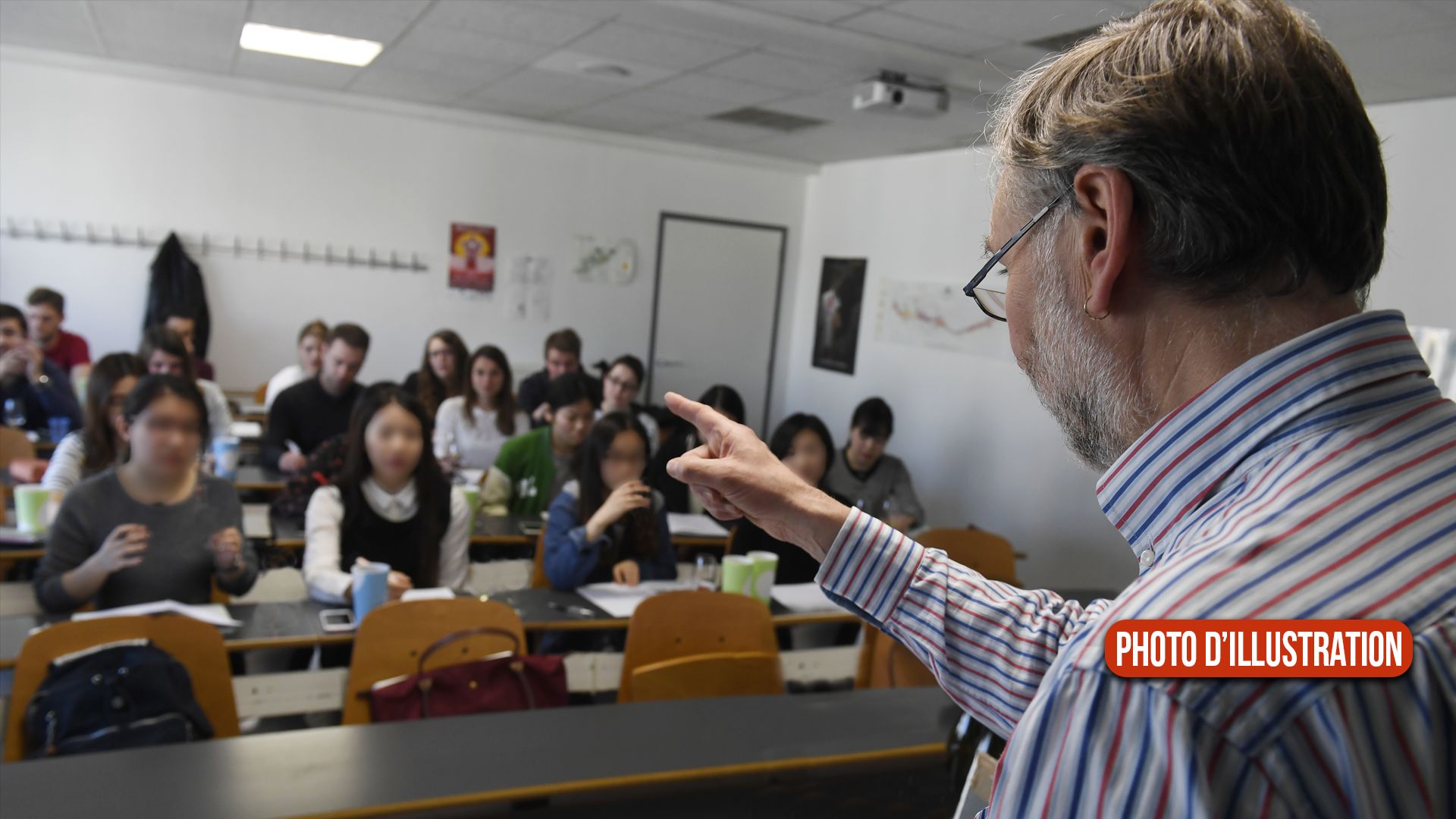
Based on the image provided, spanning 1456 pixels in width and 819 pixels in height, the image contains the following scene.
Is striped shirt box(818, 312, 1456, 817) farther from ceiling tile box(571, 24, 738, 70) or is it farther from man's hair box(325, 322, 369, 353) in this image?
man's hair box(325, 322, 369, 353)

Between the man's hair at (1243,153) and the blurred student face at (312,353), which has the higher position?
the man's hair at (1243,153)

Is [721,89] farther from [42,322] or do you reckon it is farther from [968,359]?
[42,322]

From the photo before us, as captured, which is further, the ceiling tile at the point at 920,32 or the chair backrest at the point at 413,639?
the ceiling tile at the point at 920,32

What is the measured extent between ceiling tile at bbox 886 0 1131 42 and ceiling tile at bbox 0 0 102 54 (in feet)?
8.93

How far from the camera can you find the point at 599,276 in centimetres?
690

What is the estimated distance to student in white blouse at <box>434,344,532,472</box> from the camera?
497 cm

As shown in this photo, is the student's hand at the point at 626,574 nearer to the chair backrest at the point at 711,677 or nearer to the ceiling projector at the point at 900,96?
the chair backrest at the point at 711,677

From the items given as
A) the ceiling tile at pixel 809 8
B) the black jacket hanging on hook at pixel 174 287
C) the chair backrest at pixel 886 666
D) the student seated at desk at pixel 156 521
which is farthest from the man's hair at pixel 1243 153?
the black jacket hanging on hook at pixel 174 287

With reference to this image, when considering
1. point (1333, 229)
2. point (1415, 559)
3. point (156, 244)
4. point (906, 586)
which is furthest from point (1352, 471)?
point (156, 244)

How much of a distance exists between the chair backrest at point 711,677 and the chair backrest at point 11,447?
3049 millimetres

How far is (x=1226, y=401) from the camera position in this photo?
56 cm

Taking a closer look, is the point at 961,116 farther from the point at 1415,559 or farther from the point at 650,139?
the point at 1415,559

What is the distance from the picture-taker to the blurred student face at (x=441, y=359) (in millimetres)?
5227

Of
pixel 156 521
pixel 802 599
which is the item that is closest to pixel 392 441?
pixel 156 521
